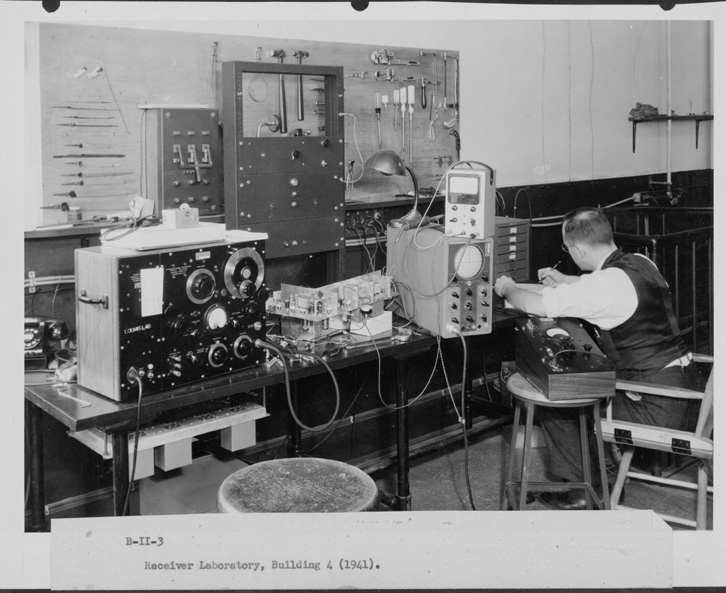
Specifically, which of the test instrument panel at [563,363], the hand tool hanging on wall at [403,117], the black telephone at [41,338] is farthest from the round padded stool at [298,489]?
the hand tool hanging on wall at [403,117]

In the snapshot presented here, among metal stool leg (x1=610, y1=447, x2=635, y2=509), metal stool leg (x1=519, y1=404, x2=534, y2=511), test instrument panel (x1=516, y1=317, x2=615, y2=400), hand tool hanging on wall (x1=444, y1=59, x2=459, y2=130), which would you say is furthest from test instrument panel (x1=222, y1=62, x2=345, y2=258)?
metal stool leg (x1=610, y1=447, x2=635, y2=509)

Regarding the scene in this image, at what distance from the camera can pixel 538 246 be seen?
5391mm

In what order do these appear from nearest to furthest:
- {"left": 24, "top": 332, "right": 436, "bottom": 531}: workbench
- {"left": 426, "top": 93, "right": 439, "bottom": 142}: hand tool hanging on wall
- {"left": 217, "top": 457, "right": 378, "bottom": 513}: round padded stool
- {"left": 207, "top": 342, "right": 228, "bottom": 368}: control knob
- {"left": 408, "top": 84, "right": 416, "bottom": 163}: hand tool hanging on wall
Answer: {"left": 217, "top": 457, "right": 378, "bottom": 513}: round padded stool → {"left": 24, "top": 332, "right": 436, "bottom": 531}: workbench → {"left": 207, "top": 342, "right": 228, "bottom": 368}: control knob → {"left": 408, "top": 84, "right": 416, "bottom": 163}: hand tool hanging on wall → {"left": 426, "top": 93, "right": 439, "bottom": 142}: hand tool hanging on wall

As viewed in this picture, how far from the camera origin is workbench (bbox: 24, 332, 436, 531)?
2.56m

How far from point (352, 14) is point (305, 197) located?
1224 mm

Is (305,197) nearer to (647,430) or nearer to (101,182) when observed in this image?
(101,182)

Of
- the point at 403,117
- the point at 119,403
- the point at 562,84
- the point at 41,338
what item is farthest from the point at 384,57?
the point at 119,403

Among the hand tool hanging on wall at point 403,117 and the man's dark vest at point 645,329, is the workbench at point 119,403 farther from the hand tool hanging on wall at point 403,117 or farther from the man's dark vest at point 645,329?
the hand tool hanging on wall at point 403,117

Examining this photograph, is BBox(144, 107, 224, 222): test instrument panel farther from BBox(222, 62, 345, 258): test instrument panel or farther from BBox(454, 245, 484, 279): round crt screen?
BBox(454, 245, 484, 279): round crt screen

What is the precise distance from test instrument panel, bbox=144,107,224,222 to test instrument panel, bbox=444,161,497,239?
38.0 inches

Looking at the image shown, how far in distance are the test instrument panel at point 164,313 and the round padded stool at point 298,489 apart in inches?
17.3

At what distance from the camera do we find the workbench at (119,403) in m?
2.56

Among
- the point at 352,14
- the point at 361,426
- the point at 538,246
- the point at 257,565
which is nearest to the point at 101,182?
the point at 352,14

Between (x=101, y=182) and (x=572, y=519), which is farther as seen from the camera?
(x=101, y=182)
